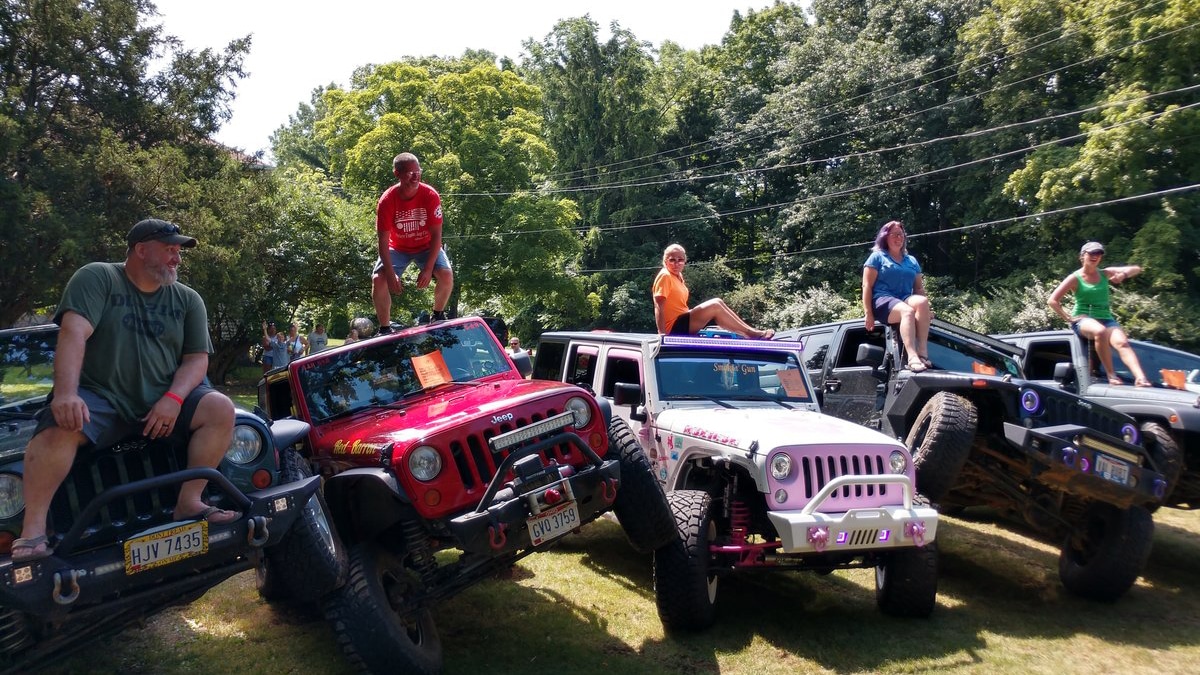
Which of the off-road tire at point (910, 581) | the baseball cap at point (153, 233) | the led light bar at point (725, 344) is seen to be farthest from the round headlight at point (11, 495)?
the off-road tire at point (910, 581)

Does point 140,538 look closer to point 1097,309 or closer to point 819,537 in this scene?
point 819,537

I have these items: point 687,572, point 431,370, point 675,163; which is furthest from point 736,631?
point 675,163

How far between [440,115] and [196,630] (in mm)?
32914

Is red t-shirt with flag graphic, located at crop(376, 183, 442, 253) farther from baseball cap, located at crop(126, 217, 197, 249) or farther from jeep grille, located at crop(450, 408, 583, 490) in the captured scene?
jeep grille, located at crop(450, 408, 583, 490)

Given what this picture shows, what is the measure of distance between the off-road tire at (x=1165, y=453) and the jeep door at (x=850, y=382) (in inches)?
79.7

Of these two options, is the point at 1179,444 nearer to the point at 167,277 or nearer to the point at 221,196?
the point at 167,277

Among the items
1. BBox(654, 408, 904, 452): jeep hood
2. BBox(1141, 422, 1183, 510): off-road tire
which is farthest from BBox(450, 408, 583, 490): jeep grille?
BBox(1141, 422, 1183, 510): off-road tire

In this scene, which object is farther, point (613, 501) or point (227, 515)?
point (613, 501)

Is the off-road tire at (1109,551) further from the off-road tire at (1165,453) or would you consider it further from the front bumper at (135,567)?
the front bumper at (135,567)

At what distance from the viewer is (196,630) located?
226 inches

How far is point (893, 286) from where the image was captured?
305 inches

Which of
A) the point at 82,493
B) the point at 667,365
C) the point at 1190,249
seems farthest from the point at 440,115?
the point at 82,493

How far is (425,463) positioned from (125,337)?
1644mm

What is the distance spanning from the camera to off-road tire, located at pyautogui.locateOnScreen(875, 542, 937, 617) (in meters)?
5.86
